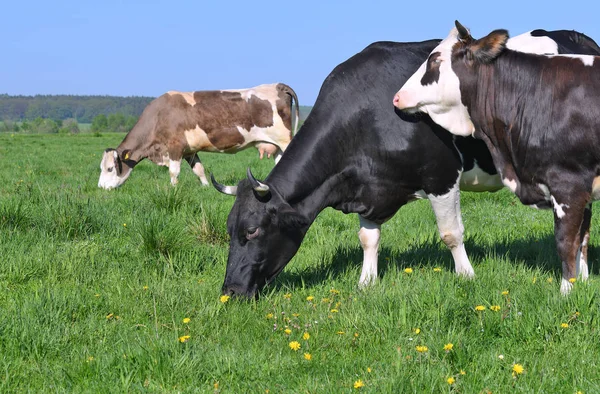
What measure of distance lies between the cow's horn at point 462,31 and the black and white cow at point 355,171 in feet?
2.59

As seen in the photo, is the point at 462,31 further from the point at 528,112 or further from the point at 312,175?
the point at 312,175

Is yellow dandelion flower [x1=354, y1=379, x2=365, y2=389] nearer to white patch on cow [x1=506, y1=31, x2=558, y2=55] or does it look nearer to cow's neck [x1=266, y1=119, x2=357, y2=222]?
cow's neck [x1=266, y1=119, x2=357, y2=222]

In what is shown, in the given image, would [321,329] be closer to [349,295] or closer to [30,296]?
[349,295]

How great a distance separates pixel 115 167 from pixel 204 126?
83.0 inches

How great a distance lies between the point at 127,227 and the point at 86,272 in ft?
5.35

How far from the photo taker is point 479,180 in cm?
571

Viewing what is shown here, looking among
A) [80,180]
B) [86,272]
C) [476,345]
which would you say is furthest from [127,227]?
[80,180]

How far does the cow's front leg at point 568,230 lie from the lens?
14.4ft

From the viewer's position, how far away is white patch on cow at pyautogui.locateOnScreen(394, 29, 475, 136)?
16.3 ft

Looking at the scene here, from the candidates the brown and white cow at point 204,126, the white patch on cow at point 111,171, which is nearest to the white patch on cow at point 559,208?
the brown and white cow at point 204,126

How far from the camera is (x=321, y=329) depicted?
4309 millimetres

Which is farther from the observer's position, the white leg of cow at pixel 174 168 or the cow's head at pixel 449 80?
the white leg of cow at pixel 174 168

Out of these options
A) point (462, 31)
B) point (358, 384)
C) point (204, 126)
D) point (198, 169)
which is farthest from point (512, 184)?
point (198, 169)

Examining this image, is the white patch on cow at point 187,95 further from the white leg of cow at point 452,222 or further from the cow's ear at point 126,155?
the white leg of cow at point 452,222
